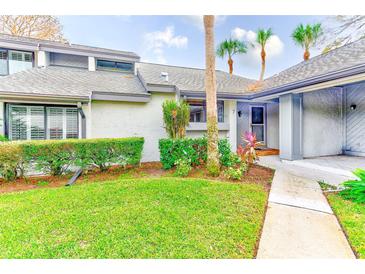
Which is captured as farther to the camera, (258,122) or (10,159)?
(258,122)

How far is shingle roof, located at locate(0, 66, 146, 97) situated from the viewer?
7.29 metres

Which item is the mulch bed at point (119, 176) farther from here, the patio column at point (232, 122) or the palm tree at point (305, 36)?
the palm tree at point (305, 36)

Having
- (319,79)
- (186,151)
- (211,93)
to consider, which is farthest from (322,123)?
(186,151)

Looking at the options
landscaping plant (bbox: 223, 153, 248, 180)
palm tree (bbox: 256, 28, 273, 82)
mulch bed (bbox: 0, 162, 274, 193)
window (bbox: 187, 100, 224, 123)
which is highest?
palm tree (bbox: 256, 28, 273, 82)

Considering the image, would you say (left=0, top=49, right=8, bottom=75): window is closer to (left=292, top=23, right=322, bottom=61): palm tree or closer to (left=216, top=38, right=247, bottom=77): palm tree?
(left=216, top=38, right=247, bottom=77): palm tree

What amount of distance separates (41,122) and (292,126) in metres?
10.6

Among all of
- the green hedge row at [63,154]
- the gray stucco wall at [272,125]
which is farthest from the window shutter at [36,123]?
the gray stucco wall at [272,125]

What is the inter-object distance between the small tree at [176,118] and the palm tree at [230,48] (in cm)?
1466

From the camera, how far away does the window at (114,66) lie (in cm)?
1244

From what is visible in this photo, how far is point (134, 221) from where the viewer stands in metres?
3.31

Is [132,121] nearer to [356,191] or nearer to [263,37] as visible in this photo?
[356,191]

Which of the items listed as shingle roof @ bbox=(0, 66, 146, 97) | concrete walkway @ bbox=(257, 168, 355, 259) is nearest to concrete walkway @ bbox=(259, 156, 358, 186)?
concrete walkway @ bbox=(257, 168, 355, 259)

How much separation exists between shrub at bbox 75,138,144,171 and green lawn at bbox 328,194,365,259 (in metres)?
5.94
